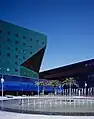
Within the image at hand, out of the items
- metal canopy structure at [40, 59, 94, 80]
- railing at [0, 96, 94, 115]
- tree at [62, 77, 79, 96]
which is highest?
metal canopy structure at [40, 59, 94, 80]

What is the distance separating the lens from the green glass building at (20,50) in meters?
80.4

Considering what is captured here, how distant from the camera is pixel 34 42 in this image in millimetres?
91062

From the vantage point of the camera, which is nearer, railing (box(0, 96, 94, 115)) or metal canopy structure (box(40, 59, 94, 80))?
railing (box(0, 96, 94, 115))

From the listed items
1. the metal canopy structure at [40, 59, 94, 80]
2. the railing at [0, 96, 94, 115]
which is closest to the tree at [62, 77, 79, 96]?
the metal canopy structure at [40, 59, 94, 80]

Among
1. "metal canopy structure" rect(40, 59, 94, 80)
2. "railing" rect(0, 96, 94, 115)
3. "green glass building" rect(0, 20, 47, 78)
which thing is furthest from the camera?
"metal canopy structure" rect(40, 59, 94, 80)

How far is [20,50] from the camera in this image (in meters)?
86.1

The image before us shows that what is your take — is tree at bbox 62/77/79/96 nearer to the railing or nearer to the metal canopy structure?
the metal canopy structure

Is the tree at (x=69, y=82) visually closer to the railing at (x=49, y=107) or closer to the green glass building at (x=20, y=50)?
the green glass building at (x=20, y=50)

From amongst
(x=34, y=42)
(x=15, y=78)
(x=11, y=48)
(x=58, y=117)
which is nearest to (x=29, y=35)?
(x=34, y=42)

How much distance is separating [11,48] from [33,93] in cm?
1598

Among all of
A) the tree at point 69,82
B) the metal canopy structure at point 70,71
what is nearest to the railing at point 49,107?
the metal canopy structure at point 70,71

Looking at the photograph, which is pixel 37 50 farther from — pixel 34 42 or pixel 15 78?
pixel 15 78

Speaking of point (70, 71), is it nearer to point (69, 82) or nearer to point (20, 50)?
point (69, 82)

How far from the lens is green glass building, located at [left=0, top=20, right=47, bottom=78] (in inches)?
3167
